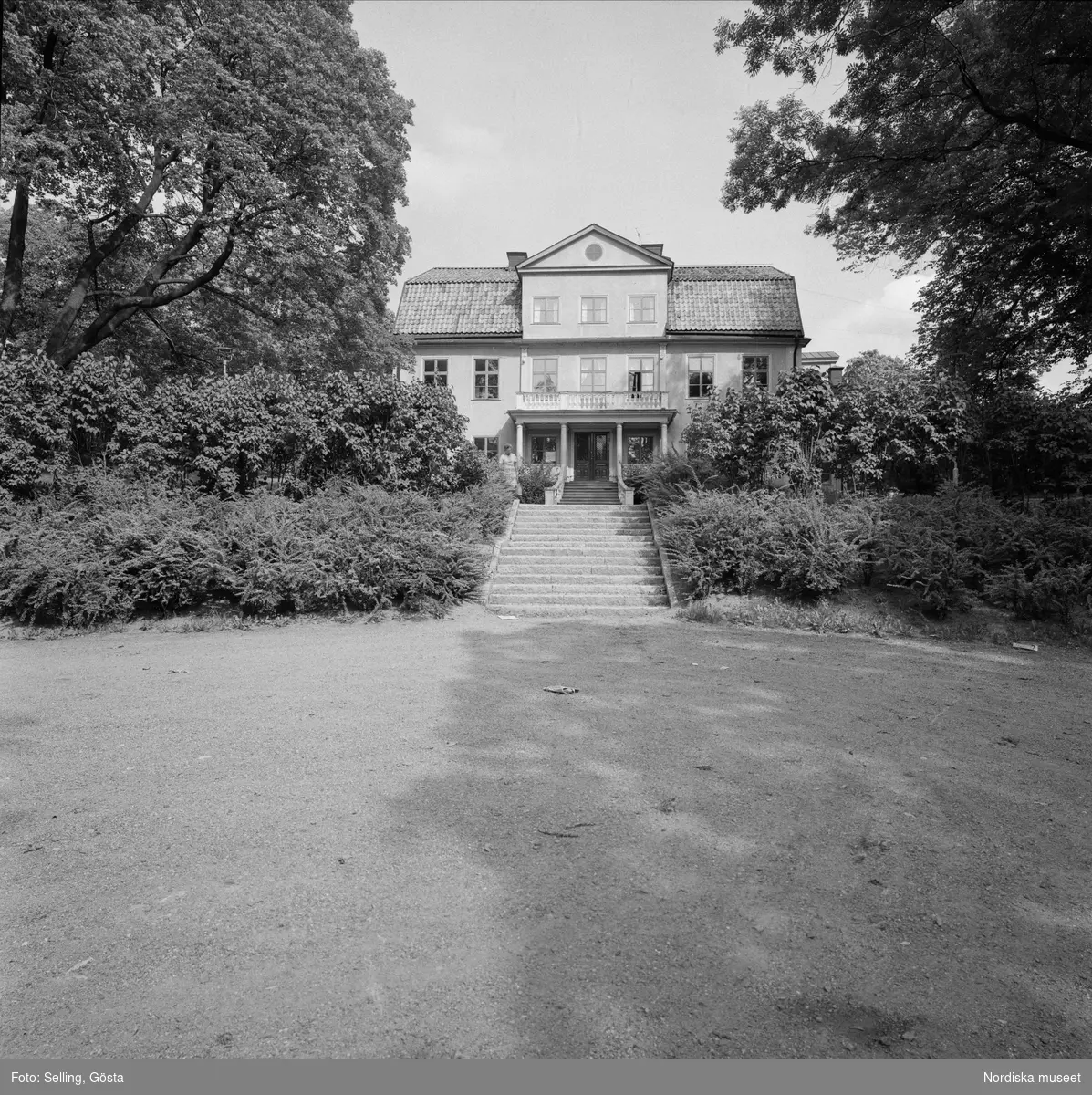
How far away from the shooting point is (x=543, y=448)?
106 feet

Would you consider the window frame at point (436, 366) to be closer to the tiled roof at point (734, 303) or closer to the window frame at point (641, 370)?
the window frame at point (641, 370)

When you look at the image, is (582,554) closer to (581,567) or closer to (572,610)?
(581,567)

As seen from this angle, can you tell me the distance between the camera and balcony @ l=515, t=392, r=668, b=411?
3092 cm

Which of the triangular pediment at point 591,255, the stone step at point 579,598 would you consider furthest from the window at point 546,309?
the stone step at point 579,598

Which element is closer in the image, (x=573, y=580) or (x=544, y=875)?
(x=544, y=875)

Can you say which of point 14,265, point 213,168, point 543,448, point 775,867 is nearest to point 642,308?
point 543,448

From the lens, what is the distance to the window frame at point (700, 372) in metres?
31.7

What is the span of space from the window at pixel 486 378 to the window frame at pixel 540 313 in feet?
8.75

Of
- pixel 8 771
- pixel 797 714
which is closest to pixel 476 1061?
pixel 8 771

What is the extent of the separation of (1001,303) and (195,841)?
20.2 m

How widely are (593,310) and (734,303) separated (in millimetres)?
6720

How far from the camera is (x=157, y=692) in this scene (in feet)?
20.2

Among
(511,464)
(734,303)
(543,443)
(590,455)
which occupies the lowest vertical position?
(511,464)

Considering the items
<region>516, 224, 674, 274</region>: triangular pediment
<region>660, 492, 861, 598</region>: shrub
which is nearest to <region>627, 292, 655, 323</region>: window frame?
<region>516, 224, 674, 274</region>: triangular pediment
